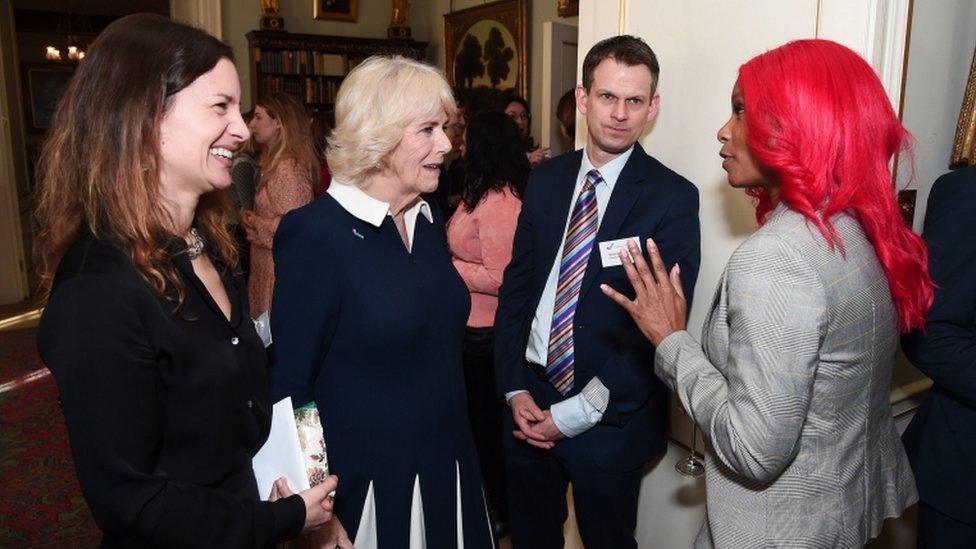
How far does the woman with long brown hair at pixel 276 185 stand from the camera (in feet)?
11.3

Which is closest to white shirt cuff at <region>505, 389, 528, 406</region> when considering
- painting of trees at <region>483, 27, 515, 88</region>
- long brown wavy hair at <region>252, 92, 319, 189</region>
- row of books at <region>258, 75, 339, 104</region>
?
long brown wavy hair at <region>252, 92, 319, 189</region>

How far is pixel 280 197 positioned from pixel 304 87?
484cm

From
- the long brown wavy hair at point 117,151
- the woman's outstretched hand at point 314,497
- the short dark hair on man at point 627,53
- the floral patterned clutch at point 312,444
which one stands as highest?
the short dark hair on man at point 627,53

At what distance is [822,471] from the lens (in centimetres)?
125

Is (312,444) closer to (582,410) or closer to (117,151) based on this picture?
(117,151)

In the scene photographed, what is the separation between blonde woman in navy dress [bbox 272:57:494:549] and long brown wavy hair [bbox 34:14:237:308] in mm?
452

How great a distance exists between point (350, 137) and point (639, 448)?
115 centimetres

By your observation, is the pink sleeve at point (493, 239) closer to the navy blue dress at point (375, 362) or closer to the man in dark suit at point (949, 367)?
the navy blue dress at point (375, 362)

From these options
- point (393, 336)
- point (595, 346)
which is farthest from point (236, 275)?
point (595, 346)

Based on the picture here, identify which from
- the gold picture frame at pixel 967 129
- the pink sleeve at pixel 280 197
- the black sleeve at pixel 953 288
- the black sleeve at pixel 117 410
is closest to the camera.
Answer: the black sleeve at pixel 117 410

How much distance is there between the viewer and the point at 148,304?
3.41ft

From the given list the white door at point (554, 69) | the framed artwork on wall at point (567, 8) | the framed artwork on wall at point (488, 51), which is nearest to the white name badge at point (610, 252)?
the white door at point (554, 69)

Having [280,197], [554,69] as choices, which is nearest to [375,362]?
[280,197]

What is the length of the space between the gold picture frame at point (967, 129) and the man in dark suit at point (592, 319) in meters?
0.67
